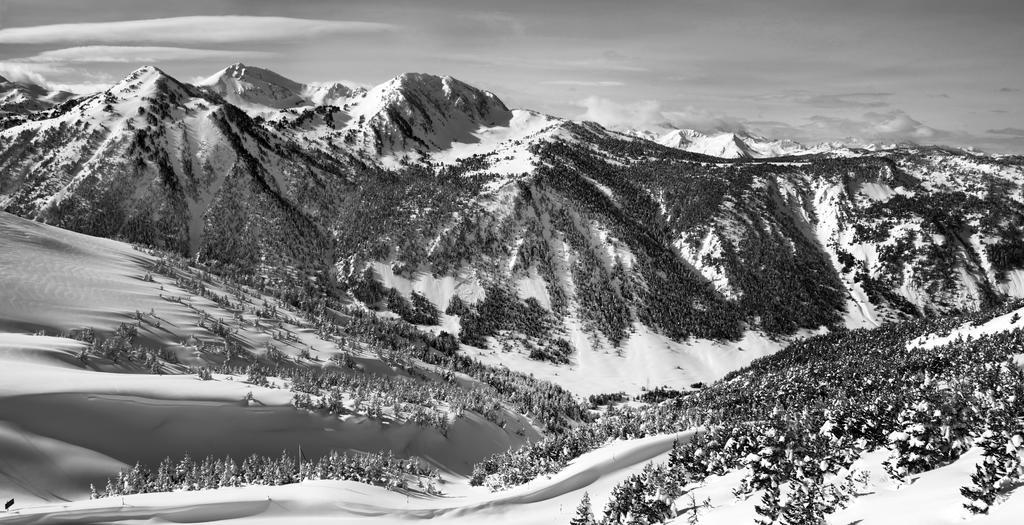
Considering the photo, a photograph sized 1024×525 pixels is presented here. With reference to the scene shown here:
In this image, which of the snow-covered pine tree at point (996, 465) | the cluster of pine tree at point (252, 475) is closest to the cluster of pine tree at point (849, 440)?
the snow-covered pine tree at point (996, 465)

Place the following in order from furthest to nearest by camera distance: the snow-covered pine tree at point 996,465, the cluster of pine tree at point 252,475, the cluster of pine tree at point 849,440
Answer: the cluster of pine tree at point 252,475
the cluster of pine tree at point 849,440
the snow-covered pine tree at point 996,465

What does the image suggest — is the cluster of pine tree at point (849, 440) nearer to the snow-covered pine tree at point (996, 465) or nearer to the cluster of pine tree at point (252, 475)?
the snow-covered pine tree at point (996, 465)

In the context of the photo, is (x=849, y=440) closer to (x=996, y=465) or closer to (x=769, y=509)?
(x=769, y=509)

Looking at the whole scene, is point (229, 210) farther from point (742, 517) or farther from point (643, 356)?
point (742, 517)

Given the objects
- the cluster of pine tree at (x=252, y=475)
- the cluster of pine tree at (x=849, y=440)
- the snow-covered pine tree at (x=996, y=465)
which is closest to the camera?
the snow-covered pine tree at (x=996, y=465)

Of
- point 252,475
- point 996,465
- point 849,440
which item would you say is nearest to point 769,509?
point 996,465

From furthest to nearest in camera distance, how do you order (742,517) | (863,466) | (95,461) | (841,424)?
(95,461)
(841,424)
(863,466)
(742,517)

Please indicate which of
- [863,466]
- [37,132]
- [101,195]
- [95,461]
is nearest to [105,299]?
[95,461]

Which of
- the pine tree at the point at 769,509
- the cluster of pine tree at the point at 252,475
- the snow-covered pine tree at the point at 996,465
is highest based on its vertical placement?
the snow-covered pine tree at the point at 996,465

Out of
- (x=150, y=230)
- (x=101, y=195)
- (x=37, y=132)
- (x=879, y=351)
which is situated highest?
(x=37, y=132)

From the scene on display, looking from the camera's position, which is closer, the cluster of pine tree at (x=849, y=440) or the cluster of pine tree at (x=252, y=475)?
the cluster of pine tree at (x=849, y=440)

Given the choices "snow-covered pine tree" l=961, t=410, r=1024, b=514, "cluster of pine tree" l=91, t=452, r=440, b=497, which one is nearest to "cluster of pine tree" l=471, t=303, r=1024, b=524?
"snow-covered pine tree" l=961, t=410, r=1024, b=514
